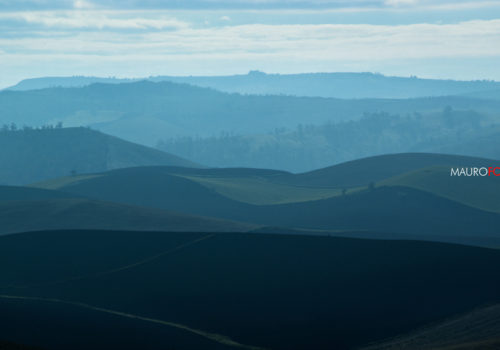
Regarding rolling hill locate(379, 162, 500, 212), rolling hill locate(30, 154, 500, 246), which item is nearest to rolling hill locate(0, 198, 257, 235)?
rolling hill locate(30, 154, 500, 246)

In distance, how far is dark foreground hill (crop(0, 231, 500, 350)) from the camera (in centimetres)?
5050

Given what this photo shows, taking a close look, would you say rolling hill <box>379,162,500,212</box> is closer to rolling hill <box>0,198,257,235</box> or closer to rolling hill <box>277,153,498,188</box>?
rolling hill <box>277,153,498,188</box>

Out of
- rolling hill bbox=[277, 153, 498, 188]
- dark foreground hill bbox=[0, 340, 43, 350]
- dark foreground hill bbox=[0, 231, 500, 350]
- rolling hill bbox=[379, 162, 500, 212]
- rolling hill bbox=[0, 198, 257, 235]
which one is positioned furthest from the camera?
rolling hill bbox=[277, 153, 498, 188]

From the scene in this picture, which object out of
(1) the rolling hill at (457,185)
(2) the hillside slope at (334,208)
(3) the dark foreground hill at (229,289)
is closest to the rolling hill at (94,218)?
(3) the dark foreground hill at (229,289)

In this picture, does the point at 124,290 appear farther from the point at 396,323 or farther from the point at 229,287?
the point at 396,323

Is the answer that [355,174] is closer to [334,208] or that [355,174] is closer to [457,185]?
[457,185]

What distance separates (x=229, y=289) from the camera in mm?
63094

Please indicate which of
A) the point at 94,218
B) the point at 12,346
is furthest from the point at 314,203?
the point at 12,346

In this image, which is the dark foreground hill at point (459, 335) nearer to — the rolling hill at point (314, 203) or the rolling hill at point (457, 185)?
the rolling hill at point (314, 203)

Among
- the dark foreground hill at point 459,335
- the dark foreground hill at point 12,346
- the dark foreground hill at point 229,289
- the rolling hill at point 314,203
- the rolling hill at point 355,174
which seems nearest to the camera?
the dark foreground hill at point 459,335

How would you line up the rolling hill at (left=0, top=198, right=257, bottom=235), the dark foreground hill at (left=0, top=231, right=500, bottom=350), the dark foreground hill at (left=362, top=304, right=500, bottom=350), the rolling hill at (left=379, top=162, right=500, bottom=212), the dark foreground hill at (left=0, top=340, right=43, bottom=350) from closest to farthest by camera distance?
the dark foreground hill at (left=362, top=304, right=500, bottom=350)
the dark foreground hill at (left=0, top=340, right=43, bottom=350)
the dark foreground hill at (left=0, top=231, right=500, bottom=350)
the rolling hill at (left=0, top=198, right=257, bottom=235)
the rolling hill at (left=379, top=162, right=500, bottom=212)

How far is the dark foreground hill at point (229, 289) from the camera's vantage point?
50500 millimetres

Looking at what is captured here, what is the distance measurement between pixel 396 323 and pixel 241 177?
132 m

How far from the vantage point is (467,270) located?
2522 inches
